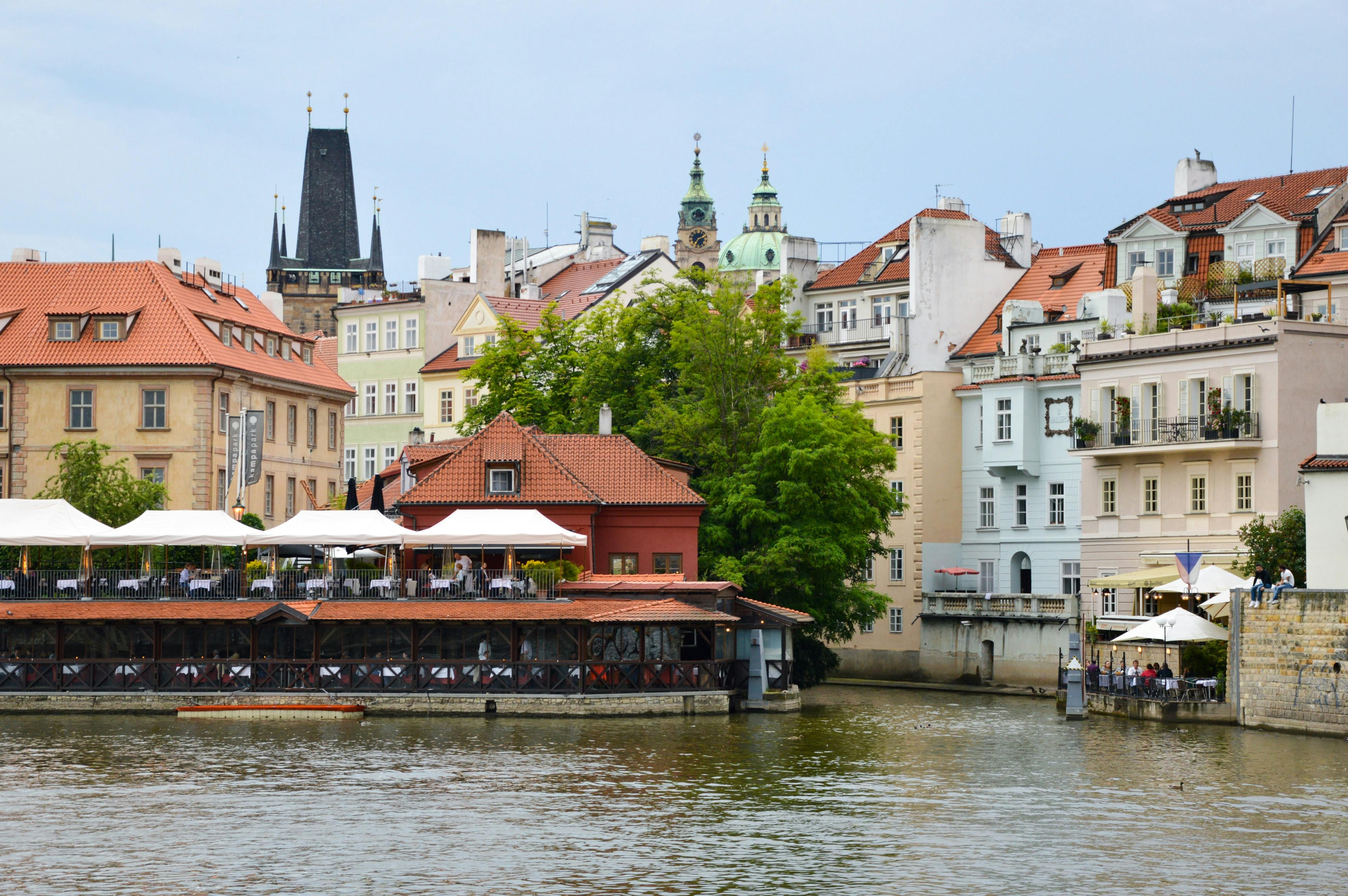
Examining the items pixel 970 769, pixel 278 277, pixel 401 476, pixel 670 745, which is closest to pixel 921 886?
pixel 970 769

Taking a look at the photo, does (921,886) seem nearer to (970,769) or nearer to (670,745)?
(970,769)

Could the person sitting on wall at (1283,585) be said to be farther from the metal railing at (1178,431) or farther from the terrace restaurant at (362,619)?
the terrace restaurant at (362,619)

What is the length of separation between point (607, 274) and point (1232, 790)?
66.2m

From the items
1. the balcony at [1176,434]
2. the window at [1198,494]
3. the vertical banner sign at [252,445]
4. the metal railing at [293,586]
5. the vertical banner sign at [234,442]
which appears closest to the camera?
the metal railing at [293,586]

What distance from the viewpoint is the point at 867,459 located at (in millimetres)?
66875

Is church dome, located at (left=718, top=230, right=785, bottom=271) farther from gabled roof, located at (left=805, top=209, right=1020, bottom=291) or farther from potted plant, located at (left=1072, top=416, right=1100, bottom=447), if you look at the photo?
potted plant, located at (left=1072, top=416, right=1100, bottom=447)

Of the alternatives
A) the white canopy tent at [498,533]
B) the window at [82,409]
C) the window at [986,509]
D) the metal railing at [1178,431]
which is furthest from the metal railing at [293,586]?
the window at [986,509]

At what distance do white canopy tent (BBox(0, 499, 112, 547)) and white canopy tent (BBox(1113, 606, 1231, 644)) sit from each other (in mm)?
29200

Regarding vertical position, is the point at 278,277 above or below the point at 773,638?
above

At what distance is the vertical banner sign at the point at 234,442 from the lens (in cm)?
7006

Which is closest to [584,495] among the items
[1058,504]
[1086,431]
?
[1086,431]

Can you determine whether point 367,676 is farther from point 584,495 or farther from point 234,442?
point 234,442

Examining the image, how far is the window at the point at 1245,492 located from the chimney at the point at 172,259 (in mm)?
41295

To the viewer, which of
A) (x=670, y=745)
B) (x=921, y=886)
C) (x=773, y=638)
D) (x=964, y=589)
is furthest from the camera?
(x=964, y=589)
